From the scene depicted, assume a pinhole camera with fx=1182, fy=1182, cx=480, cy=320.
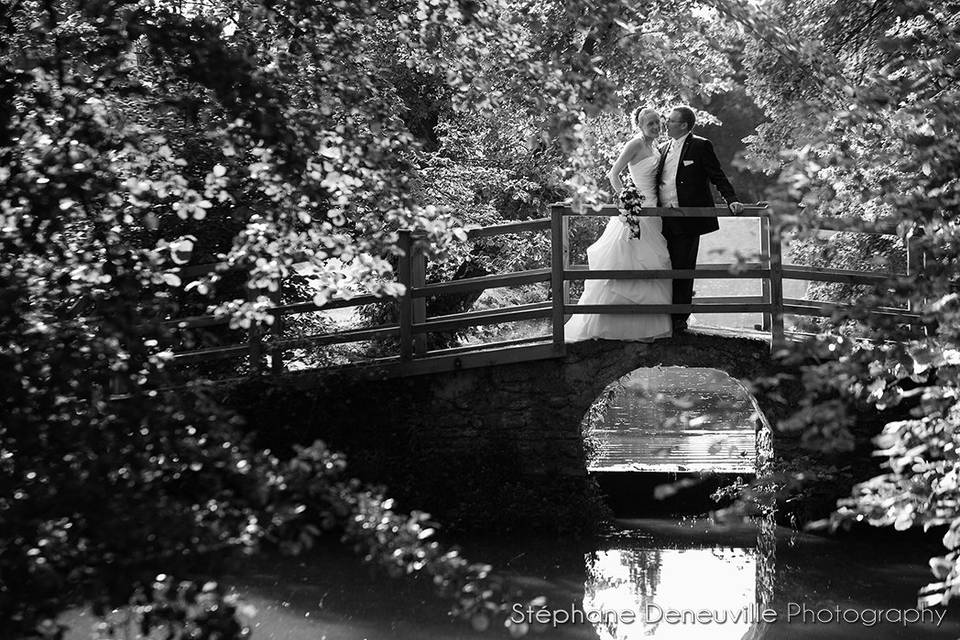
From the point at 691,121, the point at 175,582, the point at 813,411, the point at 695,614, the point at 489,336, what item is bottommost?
the point at 695,614

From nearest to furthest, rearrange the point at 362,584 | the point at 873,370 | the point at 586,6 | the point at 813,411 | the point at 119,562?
the point at 119,562 → the point at 813,411 → the point at 873,370 → the point at 586,6 → the point at 362,584

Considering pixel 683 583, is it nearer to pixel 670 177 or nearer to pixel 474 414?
pixel 474 414

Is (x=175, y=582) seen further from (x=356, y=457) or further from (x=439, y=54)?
(x=356, y=457)

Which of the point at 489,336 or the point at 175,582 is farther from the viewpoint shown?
the point at 489,336

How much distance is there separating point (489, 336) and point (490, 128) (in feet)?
10.7

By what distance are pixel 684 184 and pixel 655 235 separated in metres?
0.47

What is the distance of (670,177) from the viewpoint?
9.38 metres

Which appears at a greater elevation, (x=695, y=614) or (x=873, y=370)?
(x=873, y=370)

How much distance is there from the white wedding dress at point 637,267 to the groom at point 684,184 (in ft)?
0.25

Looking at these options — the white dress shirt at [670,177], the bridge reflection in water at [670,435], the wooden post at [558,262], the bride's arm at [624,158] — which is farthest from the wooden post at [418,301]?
the white dress shirt at [670,177]

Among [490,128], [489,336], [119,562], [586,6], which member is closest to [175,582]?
[119,562]

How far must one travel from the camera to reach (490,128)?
38.7ft

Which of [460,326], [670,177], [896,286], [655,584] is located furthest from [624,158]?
[896,286]

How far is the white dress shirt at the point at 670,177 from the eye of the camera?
934 centimetres
